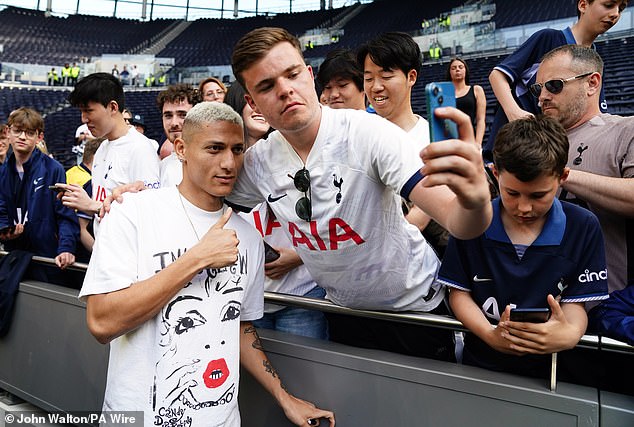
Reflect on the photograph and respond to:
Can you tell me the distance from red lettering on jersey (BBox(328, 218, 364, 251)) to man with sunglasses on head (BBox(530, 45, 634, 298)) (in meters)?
0.62

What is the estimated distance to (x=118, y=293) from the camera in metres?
1.32

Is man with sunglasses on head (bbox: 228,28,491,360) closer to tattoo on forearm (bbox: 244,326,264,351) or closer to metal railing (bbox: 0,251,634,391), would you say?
metal railing (bbox: 0,251,634,391)

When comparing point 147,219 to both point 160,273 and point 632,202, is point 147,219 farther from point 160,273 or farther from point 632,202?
point 632,202

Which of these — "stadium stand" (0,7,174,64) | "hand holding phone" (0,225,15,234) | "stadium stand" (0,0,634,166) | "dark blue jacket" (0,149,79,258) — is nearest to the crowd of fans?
"dark blue jacket" (0,149,79,258)

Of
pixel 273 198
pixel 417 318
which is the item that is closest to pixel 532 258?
pixel 417 318

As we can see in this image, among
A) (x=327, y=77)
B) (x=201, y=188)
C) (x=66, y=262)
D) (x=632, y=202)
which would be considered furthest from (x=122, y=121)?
(x=632, y=202)

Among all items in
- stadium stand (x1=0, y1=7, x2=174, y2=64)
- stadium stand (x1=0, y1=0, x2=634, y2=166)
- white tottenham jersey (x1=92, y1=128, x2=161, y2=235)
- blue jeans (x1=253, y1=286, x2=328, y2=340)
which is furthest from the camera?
stadium stand (x1=0, y1=7, x2=174, y2=64)

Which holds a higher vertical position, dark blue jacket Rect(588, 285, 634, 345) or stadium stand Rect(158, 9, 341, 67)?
stadium stand Rect(158, 9, 341, 67)

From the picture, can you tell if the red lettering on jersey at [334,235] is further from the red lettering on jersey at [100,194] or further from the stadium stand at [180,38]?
the stadium stand at [180,38]

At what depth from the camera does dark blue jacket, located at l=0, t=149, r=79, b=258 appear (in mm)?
2742

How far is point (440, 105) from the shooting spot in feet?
2.67

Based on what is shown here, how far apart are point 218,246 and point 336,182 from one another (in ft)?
1.18

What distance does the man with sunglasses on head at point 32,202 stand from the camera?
274cm

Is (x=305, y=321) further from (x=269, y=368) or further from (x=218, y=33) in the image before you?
(x=218, y=33)
